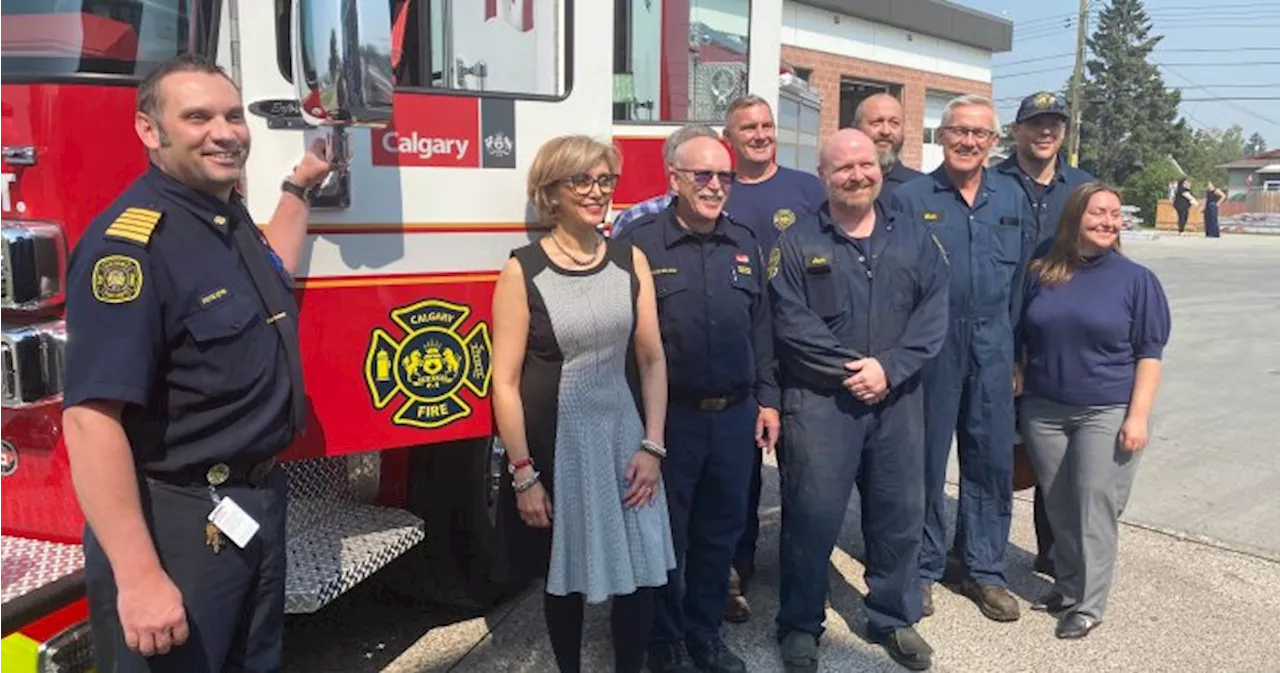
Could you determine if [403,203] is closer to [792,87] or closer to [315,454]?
[315,454]

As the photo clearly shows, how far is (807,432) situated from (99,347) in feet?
7.12

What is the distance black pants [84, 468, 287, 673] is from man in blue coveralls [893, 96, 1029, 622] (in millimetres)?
2479

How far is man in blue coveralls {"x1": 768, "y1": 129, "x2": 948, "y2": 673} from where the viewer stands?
3.33 meters

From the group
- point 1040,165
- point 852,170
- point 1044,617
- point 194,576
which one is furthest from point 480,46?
point 1044,617

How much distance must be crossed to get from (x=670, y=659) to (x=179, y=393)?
77.6 inches

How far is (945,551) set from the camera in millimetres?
4066

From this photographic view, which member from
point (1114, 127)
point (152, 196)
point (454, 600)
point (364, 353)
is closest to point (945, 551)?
point (454, 600)

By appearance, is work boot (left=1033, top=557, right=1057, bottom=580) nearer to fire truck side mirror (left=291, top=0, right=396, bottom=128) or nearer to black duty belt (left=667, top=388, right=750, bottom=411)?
black duty belt (left=667, top=388, right=750, bottom=411)

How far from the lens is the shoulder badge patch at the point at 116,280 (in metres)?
1.91

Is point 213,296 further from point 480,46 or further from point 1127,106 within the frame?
point 1127,106

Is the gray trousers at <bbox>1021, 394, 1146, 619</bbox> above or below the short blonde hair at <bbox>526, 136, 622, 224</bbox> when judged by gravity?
below

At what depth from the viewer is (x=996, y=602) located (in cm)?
399

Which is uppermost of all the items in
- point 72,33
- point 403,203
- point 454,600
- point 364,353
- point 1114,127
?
point 1114,127

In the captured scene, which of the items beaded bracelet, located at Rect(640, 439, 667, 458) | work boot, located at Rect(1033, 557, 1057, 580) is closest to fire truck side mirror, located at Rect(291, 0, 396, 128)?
beaded bracelet, located at Rect(640, 439, 667, 458)
